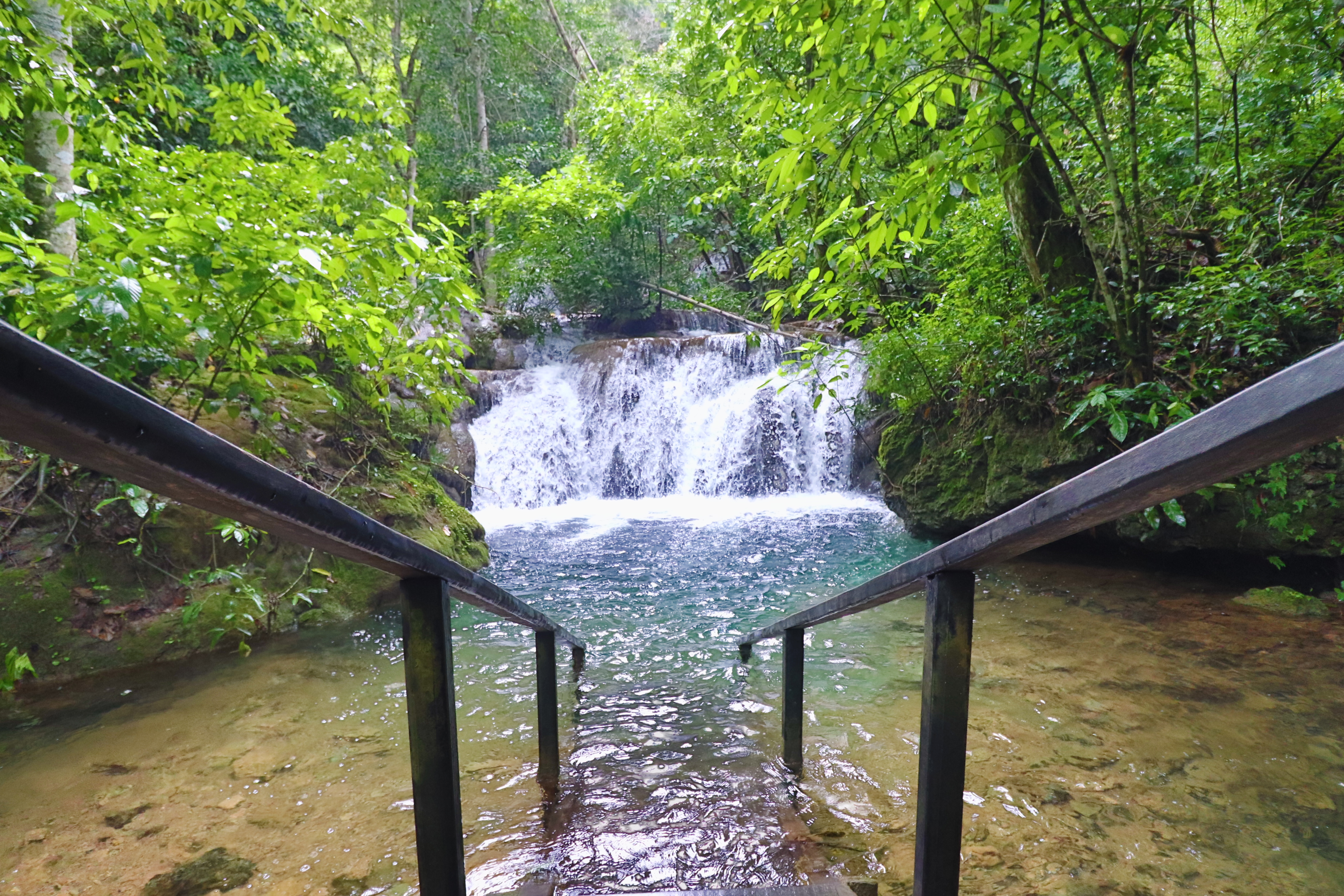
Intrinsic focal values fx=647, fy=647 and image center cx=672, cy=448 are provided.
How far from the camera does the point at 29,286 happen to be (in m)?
2.46

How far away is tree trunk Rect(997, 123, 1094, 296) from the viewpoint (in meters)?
5.39

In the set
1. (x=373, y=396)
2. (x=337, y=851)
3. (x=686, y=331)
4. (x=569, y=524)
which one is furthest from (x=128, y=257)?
(x=686, y=331)

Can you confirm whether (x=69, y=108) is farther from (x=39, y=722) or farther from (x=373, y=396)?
(x=39, y=722)

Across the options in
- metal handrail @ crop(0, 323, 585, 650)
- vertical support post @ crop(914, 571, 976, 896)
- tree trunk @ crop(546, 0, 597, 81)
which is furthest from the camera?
tree trunk @ crop(546, 0, 597, 81)

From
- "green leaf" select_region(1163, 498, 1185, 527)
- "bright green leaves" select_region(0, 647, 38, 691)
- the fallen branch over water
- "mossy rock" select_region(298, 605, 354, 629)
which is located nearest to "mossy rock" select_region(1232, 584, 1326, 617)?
"green leaf" select_region(1163, 498, 1185, 527)

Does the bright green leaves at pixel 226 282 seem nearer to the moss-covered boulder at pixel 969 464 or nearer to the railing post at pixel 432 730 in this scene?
the railing post at pixel 432 730

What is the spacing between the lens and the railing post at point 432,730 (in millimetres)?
1257

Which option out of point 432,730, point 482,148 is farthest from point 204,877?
point 482,148

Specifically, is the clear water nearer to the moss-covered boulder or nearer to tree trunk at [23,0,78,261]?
the moss-covered boulder

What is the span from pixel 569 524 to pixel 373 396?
4.61 meters

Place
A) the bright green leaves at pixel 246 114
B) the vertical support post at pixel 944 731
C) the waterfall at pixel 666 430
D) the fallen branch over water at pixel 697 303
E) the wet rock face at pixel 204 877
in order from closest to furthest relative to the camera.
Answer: the vertical support post at pixel 944 731 < the wet rock face at pixel 204 877 < the bright green leaves at pixel 246 114 < the waterfall at pixel 666 430 < the fallen branch over water at pixel 697 303

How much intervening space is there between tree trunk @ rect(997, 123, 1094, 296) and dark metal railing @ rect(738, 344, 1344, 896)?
5.05 metres

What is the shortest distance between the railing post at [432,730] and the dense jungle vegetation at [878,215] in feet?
6.00

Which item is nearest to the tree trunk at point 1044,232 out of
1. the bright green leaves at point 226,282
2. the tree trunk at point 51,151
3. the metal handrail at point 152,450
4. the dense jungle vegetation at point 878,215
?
the dense jungle vegetation at point 878,215
